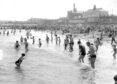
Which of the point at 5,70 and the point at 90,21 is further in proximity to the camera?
the point at 90,21

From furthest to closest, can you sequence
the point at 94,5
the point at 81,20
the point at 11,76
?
the point at 94,5, the point at 81,20, the point at 11,76

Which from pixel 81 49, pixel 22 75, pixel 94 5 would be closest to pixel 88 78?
pixel 81 49

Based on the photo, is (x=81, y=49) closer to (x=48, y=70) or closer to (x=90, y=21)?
(x=48, y=70)

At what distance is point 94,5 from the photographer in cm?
15938

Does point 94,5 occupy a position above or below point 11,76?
above

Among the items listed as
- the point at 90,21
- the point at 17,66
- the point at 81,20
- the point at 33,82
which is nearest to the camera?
the point at 33,82

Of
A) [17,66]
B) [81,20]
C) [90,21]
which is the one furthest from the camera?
[81,20]

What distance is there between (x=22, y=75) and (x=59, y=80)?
7.80ft

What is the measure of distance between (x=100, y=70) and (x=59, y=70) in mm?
2416

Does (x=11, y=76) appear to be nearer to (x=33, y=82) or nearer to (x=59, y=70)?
(x=33, y=82)

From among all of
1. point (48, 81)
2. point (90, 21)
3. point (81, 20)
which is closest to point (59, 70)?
point (48, 81)

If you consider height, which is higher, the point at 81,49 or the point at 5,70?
the point at 81,49

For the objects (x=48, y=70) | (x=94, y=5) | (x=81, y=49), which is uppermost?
(x=94, y=5)

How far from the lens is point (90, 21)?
129 meters
